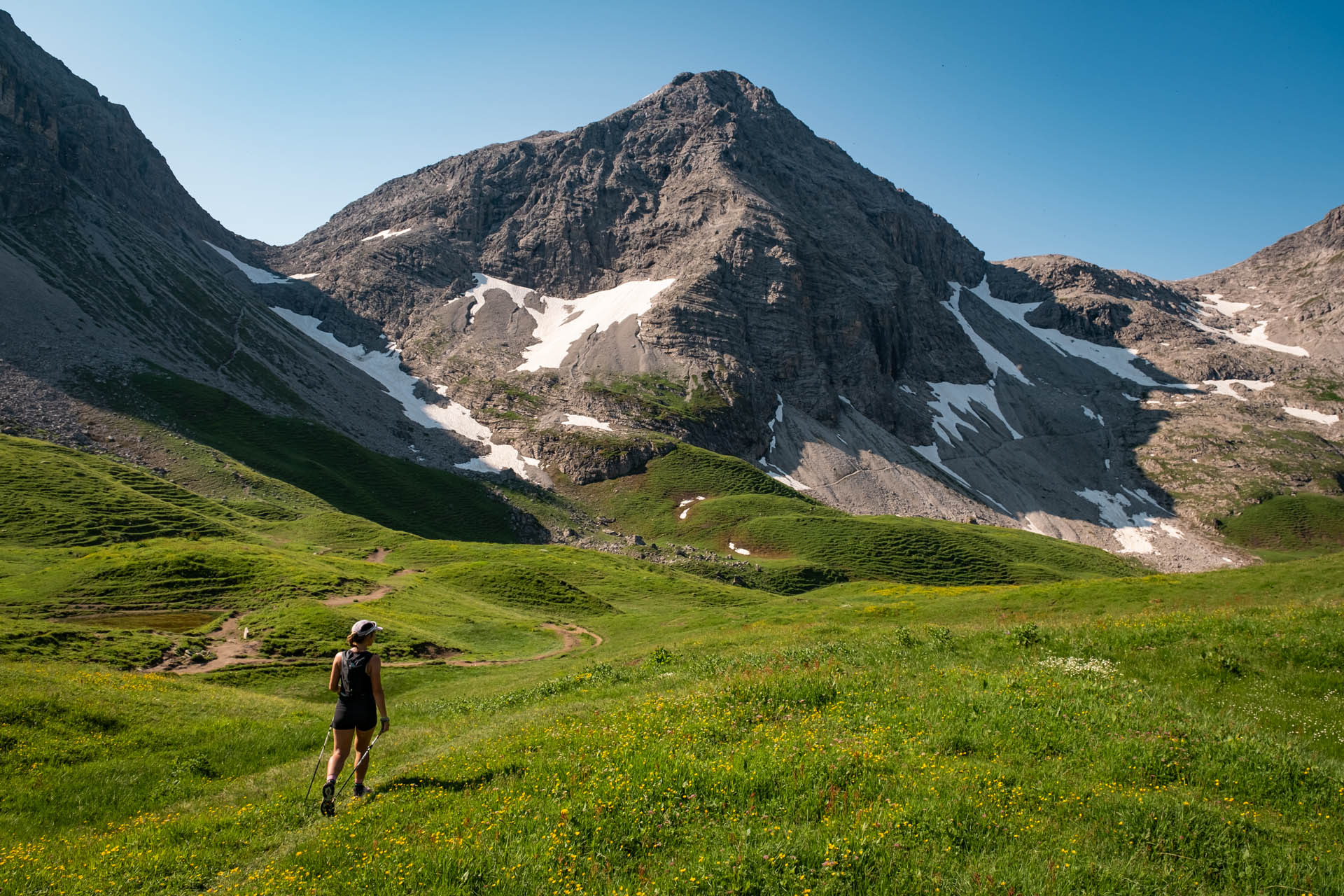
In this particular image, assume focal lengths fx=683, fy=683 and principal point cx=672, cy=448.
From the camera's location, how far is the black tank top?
12.6m

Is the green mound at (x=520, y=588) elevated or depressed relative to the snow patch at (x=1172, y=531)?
depressed

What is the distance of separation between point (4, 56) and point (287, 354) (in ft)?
325

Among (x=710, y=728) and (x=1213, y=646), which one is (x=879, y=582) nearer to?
(x=1213, y=646)

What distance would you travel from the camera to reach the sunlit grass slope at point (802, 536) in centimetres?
10712

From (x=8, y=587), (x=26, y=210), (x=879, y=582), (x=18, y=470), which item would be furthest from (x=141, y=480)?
(x=26, y=210)

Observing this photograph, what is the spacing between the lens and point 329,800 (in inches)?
448

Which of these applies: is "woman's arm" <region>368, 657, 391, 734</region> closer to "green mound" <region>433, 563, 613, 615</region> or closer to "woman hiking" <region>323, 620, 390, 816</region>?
"woman hiking" <region>323, 620, 390, 816</region>

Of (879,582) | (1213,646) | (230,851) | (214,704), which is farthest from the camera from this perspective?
(879,582)

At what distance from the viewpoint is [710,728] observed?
39.6 feet

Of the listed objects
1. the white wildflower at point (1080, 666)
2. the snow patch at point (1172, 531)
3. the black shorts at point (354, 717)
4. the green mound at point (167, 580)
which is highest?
the white wildflower at point (1080, 666)

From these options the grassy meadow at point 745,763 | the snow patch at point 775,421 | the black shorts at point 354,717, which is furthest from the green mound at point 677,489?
the black shorts at point 354,717

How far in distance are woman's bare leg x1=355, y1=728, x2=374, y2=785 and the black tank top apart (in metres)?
0.65

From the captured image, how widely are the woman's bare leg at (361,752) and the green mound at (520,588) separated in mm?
50760

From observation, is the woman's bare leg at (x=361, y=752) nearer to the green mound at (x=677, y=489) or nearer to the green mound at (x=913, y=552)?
the green mound at (x=913, y=552)
